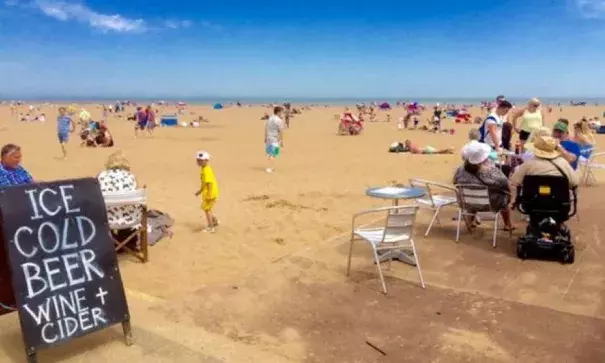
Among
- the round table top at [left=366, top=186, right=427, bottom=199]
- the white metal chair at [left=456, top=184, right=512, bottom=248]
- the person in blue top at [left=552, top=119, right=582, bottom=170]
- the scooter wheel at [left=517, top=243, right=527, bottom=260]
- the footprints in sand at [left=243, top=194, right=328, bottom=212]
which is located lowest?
the footprints in sand at [left=243, top=194, right=328, bottom=212]

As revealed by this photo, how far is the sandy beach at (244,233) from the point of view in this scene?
4.03 m

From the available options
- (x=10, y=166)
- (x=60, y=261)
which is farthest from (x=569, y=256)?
(x=10, y=166)

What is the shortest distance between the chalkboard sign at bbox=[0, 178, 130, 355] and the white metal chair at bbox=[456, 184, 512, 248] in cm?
385

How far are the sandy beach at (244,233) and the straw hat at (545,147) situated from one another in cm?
110

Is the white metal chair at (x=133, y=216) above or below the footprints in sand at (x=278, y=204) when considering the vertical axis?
above

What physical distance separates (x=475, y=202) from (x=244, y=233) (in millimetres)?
2853

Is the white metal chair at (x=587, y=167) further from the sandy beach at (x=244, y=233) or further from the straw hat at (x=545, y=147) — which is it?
the straw hat at (x=545, y=147)

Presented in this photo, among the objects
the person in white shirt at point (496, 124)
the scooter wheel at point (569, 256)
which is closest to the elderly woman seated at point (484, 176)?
the scooter wheel at point (569, 256)

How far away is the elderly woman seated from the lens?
237 inches

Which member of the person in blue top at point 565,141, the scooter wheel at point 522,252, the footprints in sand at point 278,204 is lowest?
the footprints in sand at point 278,204

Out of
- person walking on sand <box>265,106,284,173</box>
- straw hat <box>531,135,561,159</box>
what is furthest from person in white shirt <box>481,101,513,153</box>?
person walking on sand <box>265,106,284,173</box>

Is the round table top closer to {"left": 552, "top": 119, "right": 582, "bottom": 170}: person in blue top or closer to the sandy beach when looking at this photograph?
the sandy beach

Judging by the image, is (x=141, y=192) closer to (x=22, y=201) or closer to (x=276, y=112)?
(x=22, y=201)

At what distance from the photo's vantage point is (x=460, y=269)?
5344mm
